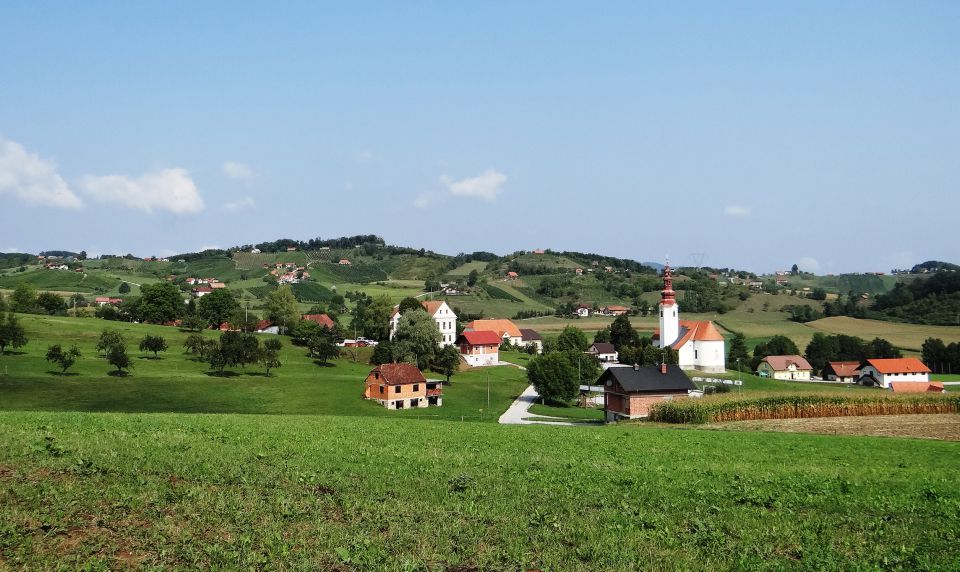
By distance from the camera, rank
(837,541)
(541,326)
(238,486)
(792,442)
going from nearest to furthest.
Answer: (837,541) < (238,486) < (792,442) < (541,326)

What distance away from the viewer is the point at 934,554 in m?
13.8

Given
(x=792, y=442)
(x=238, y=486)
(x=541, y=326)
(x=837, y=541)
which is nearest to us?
(x=837, y=541)

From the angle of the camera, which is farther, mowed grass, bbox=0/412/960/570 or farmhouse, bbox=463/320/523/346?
farmhouse, bbox=463/320/523/346

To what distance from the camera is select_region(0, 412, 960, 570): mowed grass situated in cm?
1295

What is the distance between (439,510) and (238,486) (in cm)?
523

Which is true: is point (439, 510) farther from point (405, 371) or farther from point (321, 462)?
point (405, 371)

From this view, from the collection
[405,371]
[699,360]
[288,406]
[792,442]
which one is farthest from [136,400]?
[699,360]

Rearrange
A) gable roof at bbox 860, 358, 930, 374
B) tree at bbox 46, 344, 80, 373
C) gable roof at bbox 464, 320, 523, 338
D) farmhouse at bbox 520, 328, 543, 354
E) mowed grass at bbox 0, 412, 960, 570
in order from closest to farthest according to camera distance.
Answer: mowed grass at bbox 0, 412, 960, 570 → tree at bbox 46, 344, 80, 373 → gable roof at bbox 860, 358, 930, 374 → gable roof at bbox 464, 320, 523, 338 → farmhouse at bbox 520, 328, 543, 354

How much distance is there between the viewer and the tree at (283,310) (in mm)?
135000

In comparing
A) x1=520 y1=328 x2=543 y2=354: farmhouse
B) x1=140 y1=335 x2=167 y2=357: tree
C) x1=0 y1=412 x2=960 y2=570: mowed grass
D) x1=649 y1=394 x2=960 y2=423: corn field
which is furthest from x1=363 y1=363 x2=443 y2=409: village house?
x1=520 y1=328 x2=543 y2=354: farmhouse

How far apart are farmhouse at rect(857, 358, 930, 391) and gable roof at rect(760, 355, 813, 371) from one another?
1485 cm

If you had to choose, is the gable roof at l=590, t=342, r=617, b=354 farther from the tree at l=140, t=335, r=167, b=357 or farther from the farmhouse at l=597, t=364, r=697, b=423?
the tree at l=140, t=335, r=167, b=357

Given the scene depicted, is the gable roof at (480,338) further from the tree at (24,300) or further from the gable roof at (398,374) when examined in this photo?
the tree at (24,300)

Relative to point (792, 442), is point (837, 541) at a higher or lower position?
higher
